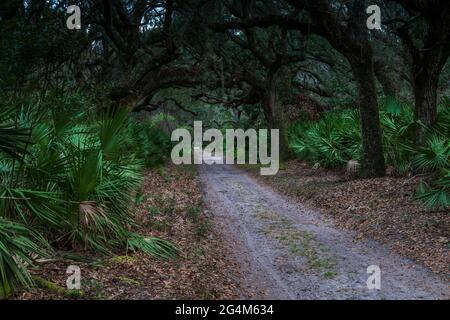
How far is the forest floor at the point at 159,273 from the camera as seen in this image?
5.08m

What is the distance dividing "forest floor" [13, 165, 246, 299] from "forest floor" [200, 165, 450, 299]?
1.18 ft

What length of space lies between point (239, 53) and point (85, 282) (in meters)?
19.5

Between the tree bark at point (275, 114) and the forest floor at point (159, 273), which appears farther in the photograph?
the tree bark at point (275, 114)

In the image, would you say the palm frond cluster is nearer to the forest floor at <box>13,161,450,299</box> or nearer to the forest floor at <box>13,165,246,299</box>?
the forest floor at <box>13,165,246,299</box>

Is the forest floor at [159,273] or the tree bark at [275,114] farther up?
the tree bark at [275,114]

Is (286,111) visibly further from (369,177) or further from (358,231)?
(358,231)

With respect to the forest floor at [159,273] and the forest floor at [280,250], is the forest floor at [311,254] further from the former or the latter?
the forest floor at [159,273]

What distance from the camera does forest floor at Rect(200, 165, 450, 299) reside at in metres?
5.74

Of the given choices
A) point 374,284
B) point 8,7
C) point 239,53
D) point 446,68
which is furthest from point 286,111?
point 374,284

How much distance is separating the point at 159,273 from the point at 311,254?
2536 mm

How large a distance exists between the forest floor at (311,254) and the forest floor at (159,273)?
36 cm

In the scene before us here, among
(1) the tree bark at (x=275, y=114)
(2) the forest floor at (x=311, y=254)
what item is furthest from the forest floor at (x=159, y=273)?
(1) the tree bark at (x=275, y=114)

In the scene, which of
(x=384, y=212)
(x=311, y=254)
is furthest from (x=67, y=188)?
(x=384, y=212)
